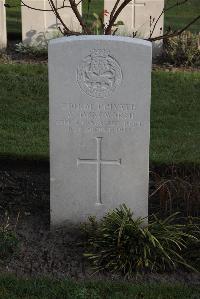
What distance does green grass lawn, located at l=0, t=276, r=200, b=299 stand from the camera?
4680 mm

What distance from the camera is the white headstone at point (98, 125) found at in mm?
5270

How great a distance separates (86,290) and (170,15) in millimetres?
12509

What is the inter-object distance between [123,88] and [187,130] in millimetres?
3201

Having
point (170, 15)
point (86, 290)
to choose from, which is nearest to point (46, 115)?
point (86, 290)

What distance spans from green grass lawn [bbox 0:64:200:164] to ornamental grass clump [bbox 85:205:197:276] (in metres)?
1.94

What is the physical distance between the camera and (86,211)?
223 inches

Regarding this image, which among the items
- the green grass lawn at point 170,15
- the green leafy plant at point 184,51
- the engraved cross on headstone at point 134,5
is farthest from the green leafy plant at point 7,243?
the green grass lawn at point 170,15

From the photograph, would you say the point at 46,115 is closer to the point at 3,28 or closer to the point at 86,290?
the point at 3,28

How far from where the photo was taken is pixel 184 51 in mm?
11133

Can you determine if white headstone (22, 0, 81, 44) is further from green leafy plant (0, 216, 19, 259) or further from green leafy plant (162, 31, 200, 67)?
green leafy plant (0, 216, 19, 259)

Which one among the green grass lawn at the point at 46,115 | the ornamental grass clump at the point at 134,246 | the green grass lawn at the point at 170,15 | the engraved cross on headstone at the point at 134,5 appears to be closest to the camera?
the ornamental grass clump at the point at 134,246

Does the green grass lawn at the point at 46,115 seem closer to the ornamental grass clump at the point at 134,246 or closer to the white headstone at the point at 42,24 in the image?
the white headstone at the point at 42,24

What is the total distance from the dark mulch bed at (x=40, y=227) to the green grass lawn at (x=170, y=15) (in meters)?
7.15

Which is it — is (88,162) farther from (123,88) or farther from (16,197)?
(16,197)
